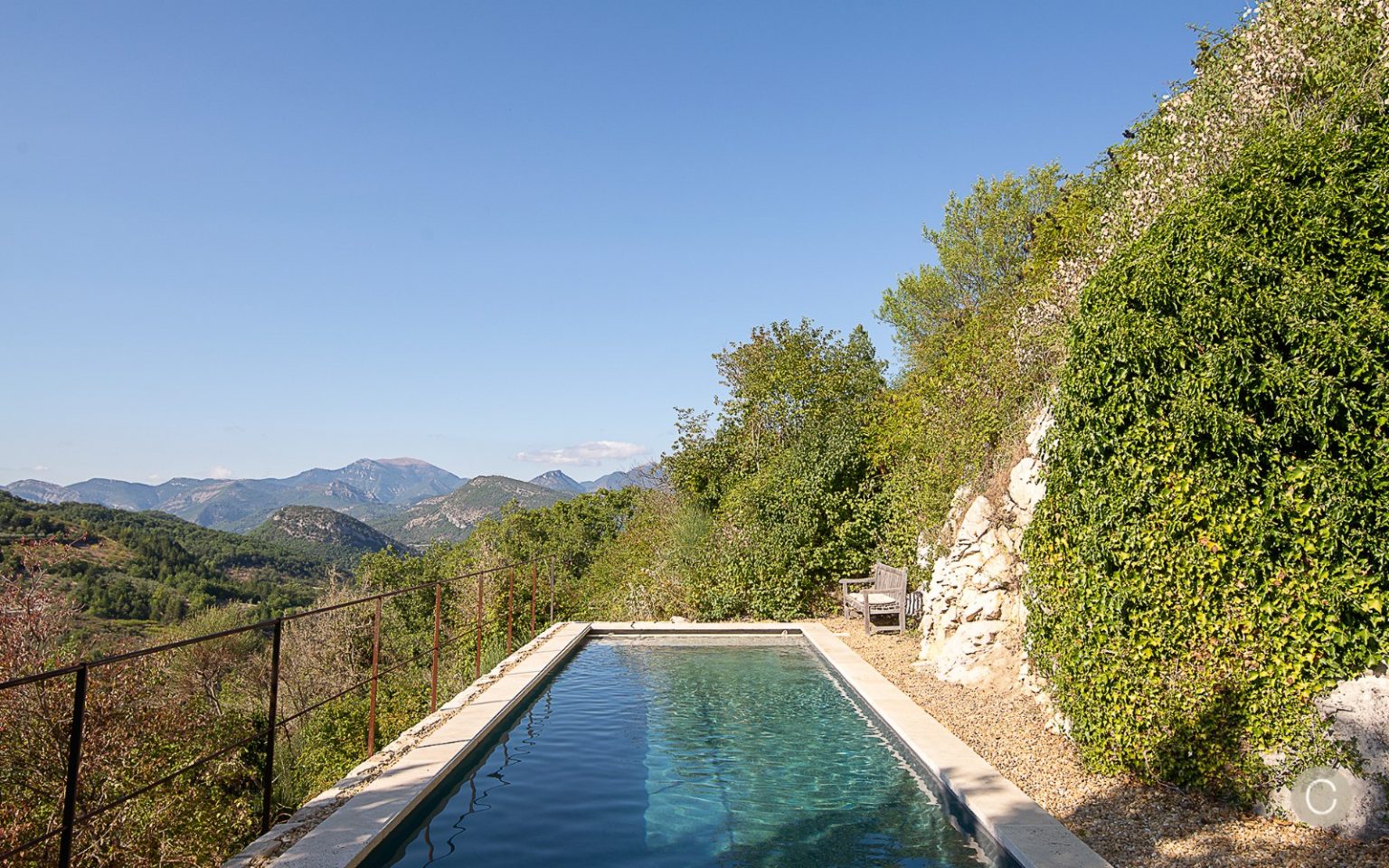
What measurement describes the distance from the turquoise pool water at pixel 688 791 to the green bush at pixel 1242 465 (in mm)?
1556

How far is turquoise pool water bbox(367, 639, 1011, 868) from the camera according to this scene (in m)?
4.67

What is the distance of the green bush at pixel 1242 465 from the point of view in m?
4.36

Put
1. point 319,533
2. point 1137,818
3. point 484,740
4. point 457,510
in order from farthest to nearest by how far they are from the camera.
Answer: point 457,510 < point 319,533 < point 484,740 < point 1137,818

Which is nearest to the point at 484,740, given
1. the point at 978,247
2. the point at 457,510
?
the point at 978,247

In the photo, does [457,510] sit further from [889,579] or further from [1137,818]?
[1137,818]

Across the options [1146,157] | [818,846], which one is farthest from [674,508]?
[818,846]

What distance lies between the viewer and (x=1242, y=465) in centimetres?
462

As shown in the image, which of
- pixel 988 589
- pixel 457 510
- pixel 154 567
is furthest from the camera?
pixel 457 510

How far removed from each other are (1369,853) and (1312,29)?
5916mm

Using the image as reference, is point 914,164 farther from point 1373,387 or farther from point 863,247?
point 1373,387

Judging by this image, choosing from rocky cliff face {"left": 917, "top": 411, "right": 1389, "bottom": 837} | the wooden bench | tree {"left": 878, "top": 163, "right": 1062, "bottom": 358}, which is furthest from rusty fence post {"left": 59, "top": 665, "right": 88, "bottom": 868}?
tree {"left": 878, "top": 163, "right": 1062, "bottom": 358}

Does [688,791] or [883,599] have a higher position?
[883,599]

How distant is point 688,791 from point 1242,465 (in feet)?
13.6

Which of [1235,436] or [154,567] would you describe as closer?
[1235,436]
